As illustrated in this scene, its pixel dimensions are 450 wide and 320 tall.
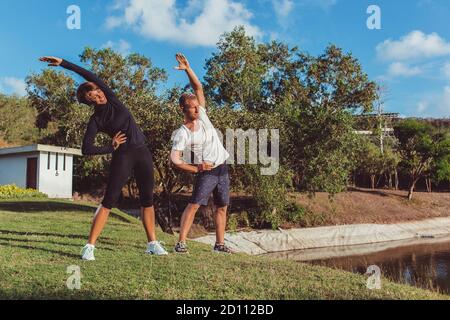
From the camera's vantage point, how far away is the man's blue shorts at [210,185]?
21.2ft

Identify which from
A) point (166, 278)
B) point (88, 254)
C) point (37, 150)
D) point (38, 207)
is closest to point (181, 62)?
point (88, 254)

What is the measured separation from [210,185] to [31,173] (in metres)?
23.5

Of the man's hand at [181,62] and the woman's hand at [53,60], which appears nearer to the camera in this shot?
the woman's hand at [53,60]

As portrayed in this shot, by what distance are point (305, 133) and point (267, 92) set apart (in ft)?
35.8

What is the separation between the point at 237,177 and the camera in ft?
64.6

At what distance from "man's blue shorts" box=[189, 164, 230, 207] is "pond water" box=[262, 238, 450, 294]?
839 cm

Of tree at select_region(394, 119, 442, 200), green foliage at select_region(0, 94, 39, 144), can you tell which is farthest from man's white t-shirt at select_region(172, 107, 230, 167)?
green foliage at select_region(0, 94, 39, 144)

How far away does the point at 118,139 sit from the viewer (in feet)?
19.1

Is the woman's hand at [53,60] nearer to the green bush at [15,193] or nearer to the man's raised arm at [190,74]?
the man's raised arm at [190,74]

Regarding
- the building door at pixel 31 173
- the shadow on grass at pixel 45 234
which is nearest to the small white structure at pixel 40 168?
the building door at pixel 31 173

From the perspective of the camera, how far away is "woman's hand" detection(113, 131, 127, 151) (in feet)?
19.0

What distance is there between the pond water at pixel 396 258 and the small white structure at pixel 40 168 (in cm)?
1372

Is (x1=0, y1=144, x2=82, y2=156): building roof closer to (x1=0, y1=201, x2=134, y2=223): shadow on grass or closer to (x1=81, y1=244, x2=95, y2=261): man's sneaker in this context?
(x1=0, y1=201, x2=134, y2=223): shadow on grass

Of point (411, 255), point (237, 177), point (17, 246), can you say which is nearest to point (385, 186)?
point (411, 255)
